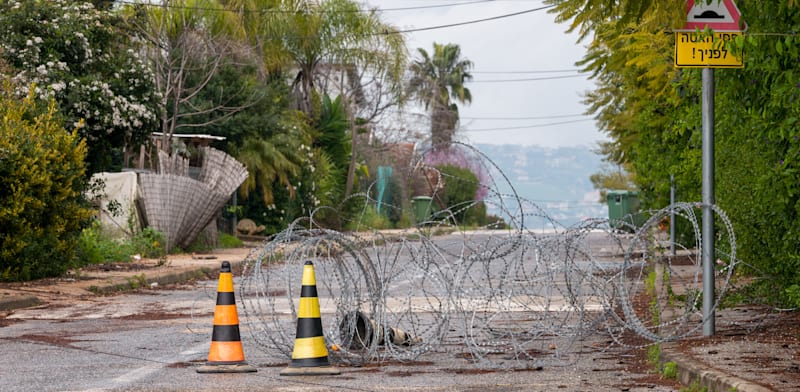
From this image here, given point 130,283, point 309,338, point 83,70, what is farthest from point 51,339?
point 83,70

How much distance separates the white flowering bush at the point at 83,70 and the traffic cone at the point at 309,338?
1260cm

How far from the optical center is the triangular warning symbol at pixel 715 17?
31.5 ft

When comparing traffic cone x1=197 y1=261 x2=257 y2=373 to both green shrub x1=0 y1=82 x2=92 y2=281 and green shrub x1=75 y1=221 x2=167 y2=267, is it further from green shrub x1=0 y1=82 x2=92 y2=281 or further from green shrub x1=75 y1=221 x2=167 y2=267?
green shrub x1=75 y1=221 x2=167 y2=267

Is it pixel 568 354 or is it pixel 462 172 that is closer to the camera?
pixel 568 354

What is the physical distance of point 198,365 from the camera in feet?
31.1

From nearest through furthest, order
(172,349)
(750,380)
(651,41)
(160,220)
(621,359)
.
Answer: (750,380) < (621,359) < (172,349) < (651,41) < (160,220)

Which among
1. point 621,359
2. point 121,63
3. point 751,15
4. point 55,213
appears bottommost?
point 621,359

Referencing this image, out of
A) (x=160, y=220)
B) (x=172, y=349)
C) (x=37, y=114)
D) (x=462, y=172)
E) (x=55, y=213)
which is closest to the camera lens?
(x=172, y=349)

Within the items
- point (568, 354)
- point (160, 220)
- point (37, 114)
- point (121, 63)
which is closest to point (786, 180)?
point (568, 354)

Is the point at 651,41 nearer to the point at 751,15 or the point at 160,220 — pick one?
the point at 751,15

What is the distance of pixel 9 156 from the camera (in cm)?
1680

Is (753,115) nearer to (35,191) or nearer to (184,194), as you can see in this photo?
(35,191)

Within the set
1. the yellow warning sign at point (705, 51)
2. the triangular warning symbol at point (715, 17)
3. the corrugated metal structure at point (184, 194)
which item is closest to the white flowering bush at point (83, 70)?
the corrugated metal structure at point (184, 194)

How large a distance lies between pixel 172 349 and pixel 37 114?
9.84 m
